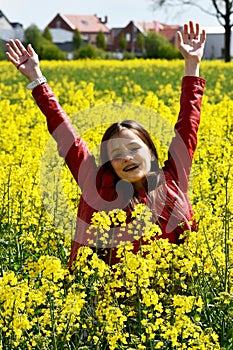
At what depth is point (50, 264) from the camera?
347cm

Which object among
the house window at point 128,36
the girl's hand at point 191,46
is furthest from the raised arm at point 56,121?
the house window at point 128,36

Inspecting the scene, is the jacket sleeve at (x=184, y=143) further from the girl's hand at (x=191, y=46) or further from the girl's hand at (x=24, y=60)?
the girl's hand at (x=24, y=60)

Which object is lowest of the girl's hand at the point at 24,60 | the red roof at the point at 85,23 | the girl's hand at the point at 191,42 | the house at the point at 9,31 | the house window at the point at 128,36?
the girl's hand at the point at 24,60

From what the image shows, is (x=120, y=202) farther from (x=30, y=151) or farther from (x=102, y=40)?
(x=102, y=40)

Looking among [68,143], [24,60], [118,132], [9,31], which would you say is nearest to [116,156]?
[118,132]

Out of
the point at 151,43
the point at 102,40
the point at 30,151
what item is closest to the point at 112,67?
the point at 30,151

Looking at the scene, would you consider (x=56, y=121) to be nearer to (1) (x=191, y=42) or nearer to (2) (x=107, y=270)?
(1) (x=191, y=42)

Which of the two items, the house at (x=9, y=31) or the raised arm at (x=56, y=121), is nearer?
the raised arm at (x=56, y=121)

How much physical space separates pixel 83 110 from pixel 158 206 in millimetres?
6862

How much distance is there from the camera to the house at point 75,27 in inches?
3708

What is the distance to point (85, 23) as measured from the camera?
99.9 metres

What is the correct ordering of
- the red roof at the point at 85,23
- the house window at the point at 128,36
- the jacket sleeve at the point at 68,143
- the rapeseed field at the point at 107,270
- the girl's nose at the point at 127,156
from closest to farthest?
the rapeseed field at the point at 107,270, the girl's nose at the point at 127,156, the jacket sleeve at the point at 68,143, the house window at the point at 128,36, the red roof at the point at 85,23

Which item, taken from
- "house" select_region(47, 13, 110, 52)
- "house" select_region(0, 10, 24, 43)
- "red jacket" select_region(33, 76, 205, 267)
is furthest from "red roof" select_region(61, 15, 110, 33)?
"red jacket" select_region(33, 76, 205, 267)

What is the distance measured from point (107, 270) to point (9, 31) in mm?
66802
